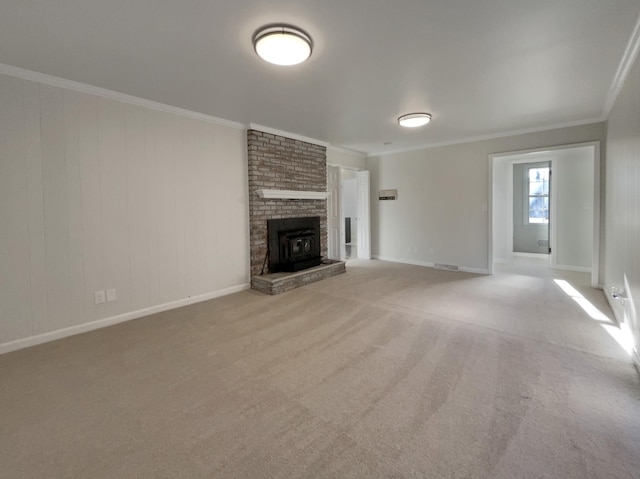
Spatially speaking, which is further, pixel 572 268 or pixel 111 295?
pixel 572 268

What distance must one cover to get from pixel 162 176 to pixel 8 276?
1.73 metres

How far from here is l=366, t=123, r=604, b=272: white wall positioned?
5.38 m

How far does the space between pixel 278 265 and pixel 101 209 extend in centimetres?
251

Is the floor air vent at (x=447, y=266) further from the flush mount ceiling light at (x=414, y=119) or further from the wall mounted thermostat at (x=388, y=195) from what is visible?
the flush mount ceiling light at (x=414, y=119)

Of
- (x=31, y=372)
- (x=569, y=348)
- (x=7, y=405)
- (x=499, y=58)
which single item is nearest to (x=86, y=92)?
(x=31, y=372)

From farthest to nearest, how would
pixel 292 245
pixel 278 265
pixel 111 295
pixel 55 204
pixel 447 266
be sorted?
pixel 447 266 < pixel 292 245 < pixel 278 265 < pixel 111 295 < pixel 55 204

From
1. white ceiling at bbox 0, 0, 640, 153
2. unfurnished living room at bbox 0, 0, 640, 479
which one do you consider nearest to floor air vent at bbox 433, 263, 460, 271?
unfurnished living room at bbox 0, 0, 640, 479

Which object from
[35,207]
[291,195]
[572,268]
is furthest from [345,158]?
[35,207]

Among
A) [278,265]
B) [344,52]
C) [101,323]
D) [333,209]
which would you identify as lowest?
[101,323]

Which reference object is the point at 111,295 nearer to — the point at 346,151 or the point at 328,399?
the point at 328,399

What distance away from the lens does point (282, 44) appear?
7.07ft

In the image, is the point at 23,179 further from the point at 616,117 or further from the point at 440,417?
the point at 616,117

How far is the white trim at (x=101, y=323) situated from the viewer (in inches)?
107

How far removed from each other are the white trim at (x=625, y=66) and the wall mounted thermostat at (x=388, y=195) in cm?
360
